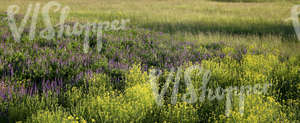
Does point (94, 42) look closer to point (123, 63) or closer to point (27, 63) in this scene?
point (123, 63)

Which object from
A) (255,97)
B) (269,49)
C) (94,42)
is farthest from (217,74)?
(94,42)

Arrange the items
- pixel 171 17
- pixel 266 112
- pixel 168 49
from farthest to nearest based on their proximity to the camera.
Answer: pixel 171 17 < pixel 168 49 < pixel 266 112

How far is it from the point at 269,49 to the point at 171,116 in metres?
4.87

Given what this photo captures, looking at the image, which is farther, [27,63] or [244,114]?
[27,63]

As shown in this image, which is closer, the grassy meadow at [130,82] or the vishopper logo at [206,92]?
the grassy meadow at [130,82]

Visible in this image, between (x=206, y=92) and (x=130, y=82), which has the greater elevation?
(x=130, y=82)

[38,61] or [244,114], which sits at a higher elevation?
[38,61]

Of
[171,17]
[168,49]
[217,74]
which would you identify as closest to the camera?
[217,74]

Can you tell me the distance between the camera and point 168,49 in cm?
732

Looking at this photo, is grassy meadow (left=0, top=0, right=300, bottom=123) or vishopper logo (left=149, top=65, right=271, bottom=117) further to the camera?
vishopper logo (left=149, top=65, right=271, bottom=117)

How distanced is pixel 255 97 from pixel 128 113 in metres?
1.96

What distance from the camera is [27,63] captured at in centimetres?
527

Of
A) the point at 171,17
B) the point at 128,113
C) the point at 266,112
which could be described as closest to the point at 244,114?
the point at 266,112

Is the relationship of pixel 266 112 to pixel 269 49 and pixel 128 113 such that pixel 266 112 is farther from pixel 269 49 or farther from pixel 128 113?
pixel 269 49
